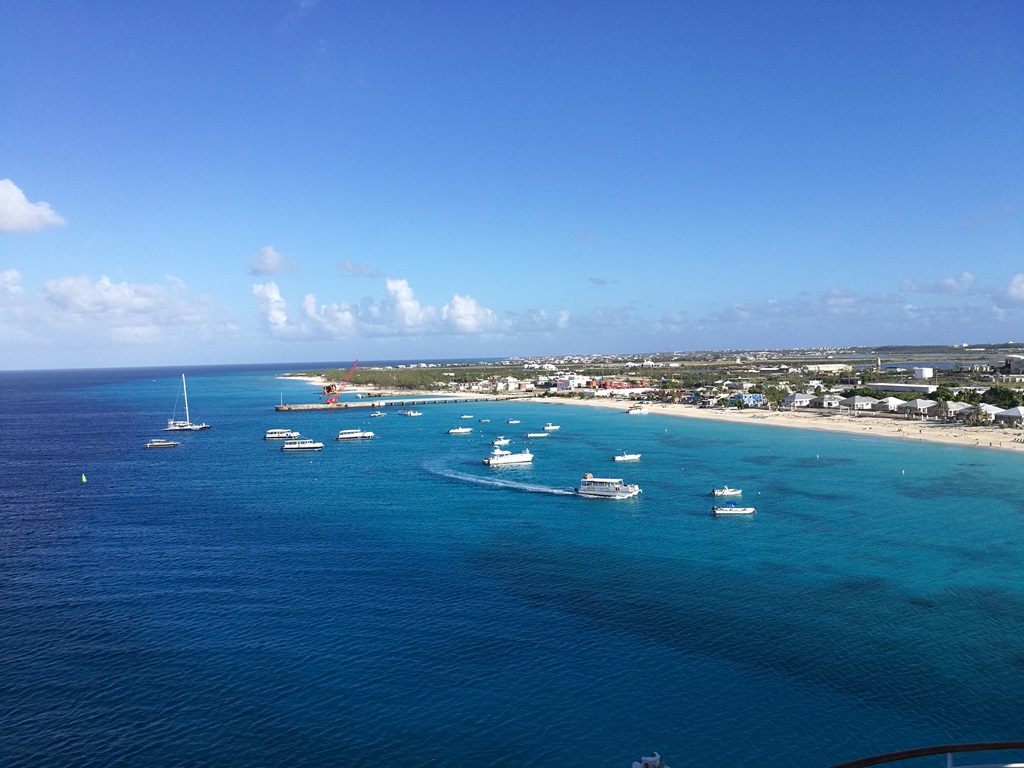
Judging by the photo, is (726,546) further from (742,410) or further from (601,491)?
(742,410)

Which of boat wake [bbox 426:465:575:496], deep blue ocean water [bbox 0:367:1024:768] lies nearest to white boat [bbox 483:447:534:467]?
boat wake [bbox 426:465:575:496]

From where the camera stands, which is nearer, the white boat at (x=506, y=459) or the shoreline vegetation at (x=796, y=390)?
the white boat at (x=506, y=459)

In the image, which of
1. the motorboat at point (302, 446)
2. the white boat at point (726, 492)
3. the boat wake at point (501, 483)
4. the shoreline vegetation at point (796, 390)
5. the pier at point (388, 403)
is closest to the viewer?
the white boat at point (726, 492)

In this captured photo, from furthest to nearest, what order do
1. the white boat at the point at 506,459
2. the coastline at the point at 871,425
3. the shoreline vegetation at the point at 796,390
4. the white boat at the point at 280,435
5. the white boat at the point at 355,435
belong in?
the white boat at the point at 280,435, the white boat at the point at 355,435, the shoreline vegetation at the point at 796,390, the coastline at the point at 871,425, the white boat at the point at 506,459

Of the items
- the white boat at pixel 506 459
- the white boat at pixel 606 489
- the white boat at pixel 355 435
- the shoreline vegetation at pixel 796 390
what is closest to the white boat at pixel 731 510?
the white boat at pixel 606 489

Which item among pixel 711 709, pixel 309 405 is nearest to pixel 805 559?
pixel 711 709

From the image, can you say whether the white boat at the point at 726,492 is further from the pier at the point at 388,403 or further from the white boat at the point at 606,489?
the pier at the point at 388,403

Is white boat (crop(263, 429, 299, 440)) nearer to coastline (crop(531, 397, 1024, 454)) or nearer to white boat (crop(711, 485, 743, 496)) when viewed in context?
coastline (crop(531, 397, 1024, 454))
